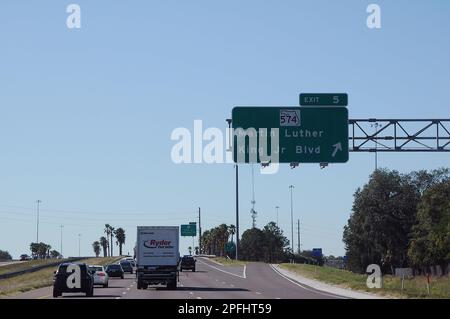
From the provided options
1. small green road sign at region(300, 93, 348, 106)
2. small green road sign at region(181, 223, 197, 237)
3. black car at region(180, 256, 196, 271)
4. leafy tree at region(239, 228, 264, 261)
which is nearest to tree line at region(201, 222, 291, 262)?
leafy tree at region(239, 228, 264, 261)

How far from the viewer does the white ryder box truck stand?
175 ft

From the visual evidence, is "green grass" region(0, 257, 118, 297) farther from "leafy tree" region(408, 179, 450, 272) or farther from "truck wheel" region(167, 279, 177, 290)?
"leafy tree" region(408, 179, 450, 272)

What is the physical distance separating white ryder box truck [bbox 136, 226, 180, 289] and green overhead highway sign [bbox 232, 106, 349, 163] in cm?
1129

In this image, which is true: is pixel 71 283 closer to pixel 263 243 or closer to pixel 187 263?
pixel 187 263

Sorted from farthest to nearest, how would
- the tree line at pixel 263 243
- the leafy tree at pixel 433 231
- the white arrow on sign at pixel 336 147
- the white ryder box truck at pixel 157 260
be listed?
the tree line at pixel 263 243 → the leafy tree at pixel 433 231 → the white ryder box truck at pixel 157 260 → the white arrow on sign at pixel 336 147

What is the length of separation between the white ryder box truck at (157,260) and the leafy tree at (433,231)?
148 feet

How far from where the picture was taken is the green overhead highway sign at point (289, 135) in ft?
144

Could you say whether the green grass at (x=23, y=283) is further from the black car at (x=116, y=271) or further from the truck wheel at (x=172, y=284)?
the truck wheel at (x=172, y=284)

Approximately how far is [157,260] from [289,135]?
1374 centimetres

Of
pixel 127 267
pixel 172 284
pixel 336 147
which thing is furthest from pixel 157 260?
pixel 127 267

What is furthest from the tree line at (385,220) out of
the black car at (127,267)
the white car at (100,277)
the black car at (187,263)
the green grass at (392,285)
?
the white car at (100,277)

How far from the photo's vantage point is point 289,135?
44.2m

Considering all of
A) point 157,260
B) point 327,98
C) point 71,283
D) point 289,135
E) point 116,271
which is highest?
point 327,98
